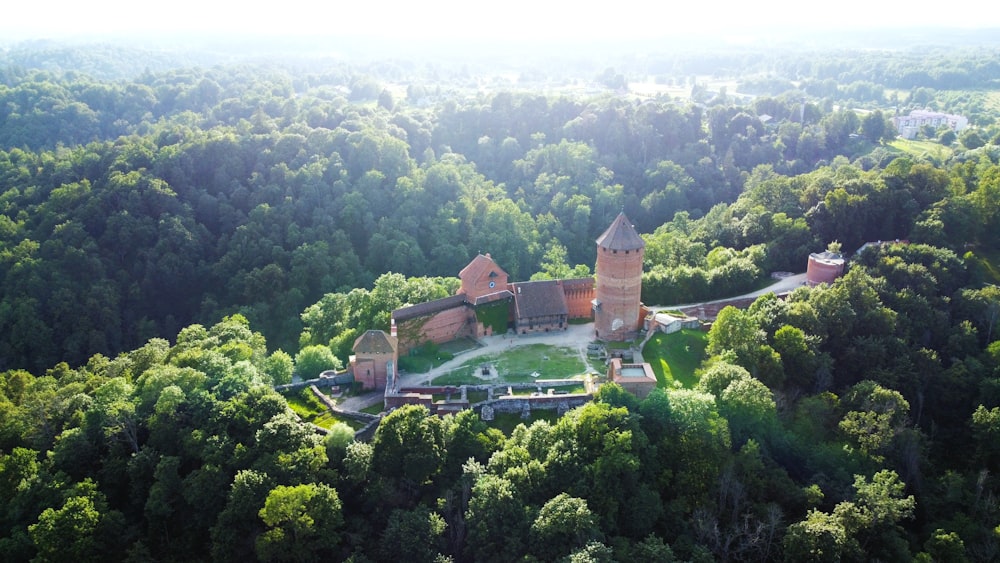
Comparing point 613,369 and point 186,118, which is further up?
point 186,118

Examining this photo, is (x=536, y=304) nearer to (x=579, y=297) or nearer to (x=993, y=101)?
(x=579, y=297)

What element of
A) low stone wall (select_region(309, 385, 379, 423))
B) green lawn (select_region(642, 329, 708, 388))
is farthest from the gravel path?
green lawn (select_region(642, 329, 708, 388))

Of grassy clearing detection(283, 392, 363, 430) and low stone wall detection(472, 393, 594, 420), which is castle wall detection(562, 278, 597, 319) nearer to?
low stone wall detection(472, 393, 594, 420)

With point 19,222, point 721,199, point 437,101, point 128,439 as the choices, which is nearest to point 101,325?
point 19,222

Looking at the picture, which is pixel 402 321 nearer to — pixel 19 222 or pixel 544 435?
pixel 544 435

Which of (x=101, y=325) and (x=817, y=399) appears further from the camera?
(x=101, y=325)

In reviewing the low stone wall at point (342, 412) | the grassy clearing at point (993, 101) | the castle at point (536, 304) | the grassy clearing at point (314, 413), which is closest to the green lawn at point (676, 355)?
the castle at point (536, 304)

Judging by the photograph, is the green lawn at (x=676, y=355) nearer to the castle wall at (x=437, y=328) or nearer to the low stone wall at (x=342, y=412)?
the castle wall at (x=437, y=328)
